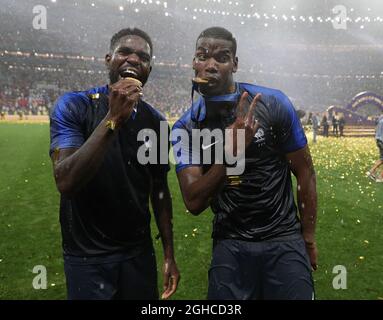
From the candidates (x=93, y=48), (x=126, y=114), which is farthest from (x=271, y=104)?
(x=93, y=48)

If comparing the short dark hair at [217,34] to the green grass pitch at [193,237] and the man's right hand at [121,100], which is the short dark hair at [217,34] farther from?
the green grass pitch at [193,237]

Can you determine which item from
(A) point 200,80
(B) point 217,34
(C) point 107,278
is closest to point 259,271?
(C) point 107,278

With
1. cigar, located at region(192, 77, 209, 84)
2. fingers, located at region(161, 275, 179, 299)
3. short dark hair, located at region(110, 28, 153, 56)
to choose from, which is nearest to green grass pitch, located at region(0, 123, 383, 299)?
fingers, located at region(161, 275, 179, 299)

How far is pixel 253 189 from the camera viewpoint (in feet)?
8.19

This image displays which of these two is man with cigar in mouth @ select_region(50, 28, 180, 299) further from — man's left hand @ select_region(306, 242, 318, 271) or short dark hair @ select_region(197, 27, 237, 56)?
man's left hand @ select_region(306, 242, 318, 271)

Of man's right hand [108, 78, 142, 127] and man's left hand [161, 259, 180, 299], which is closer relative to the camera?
man's right hand [108, 78, 142, 127]

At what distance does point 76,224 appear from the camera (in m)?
2.54

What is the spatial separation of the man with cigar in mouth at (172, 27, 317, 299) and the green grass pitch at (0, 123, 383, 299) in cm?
223

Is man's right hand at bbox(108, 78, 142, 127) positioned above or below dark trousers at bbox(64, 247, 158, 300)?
above

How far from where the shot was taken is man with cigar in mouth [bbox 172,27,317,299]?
2.46 meters

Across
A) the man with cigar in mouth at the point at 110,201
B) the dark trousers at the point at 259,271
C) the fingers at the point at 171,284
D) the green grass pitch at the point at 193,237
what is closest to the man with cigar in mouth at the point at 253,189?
the dark trousers at the point at 259,271

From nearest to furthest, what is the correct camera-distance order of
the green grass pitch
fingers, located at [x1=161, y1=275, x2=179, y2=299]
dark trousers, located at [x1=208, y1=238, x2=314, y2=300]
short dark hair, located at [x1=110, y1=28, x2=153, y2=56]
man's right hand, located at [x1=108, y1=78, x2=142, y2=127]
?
man's right hand, located at [x1=108, y1=78, x2=142, y2=127], dark trousers, located at [x1=208, y1=238, x2=314, y2=300], short dark hair, located at [x1=110, y1=28, x2=153, y2=56], fingers, located at [x1=161, y1=275, x2=179, y2=299], the green grass pitch
